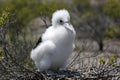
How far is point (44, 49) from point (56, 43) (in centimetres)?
22

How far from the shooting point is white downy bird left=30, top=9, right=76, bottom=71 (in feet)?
24.3

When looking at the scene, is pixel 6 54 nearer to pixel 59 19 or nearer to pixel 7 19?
pixel 7 19

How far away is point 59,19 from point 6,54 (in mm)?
1129

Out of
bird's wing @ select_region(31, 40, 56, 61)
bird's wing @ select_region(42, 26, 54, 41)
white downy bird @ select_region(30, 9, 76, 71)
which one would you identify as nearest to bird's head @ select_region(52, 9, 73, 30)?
white downy bird @ select_region(30, 9, 76, 71)

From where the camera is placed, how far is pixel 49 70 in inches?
304

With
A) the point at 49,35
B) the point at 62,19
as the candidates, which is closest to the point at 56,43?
the point at 49,35

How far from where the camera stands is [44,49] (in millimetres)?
7520

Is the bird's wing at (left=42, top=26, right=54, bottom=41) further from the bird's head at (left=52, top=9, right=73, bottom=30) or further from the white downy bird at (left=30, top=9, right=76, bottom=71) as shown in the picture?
the bird's head at (left=52, top=9, right=73, bottom=30)

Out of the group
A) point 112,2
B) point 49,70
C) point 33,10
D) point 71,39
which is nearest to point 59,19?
point 71,39

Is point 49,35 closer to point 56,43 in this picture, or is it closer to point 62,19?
point 56,43

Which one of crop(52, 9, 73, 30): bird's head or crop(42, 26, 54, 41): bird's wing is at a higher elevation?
crop(52, 9, 73, 30): bird's head

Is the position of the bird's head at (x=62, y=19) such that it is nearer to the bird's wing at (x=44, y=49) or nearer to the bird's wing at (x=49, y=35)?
the bird's wing at (x=49, y=35)

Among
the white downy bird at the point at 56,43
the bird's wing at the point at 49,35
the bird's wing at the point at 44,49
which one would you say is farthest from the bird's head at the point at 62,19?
the bird's wing at the point at 44,49

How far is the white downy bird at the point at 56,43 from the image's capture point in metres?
7.42
